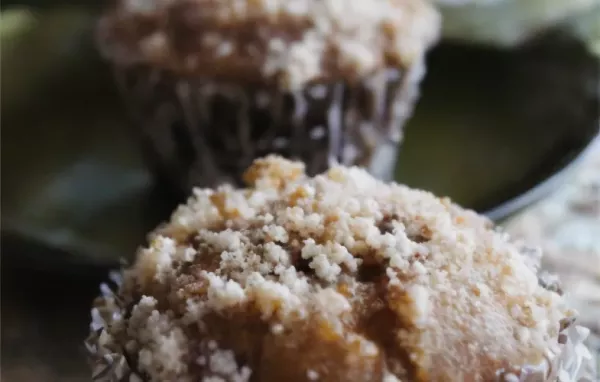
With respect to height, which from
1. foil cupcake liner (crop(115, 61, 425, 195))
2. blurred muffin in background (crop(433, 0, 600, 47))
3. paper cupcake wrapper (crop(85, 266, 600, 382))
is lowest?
paper cupcake wrapper (crop(85, 266, 600, 382))

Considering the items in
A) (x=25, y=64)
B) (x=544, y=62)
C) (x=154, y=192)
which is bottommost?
(x=154, y=192)

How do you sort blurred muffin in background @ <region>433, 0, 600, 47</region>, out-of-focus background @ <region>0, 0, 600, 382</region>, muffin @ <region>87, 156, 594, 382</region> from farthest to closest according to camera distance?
blurred muffin in background @ <region>433, 0, 600, 47</region> < out-of-focus background @ <region>0, 0, 600, 382</region> < muffin @ <region>87, 156, 594, 382</region>

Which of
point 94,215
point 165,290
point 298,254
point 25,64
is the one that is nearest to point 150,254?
point 165,290

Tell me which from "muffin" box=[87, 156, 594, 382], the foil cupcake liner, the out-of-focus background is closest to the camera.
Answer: "muffin" box=[87, 156, 594, 382]

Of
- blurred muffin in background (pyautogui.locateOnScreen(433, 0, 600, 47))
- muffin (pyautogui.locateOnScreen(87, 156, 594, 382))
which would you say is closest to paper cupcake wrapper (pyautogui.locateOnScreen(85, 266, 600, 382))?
muffin (pyautogui.locateOnScreen(87, 156, 594, 382))

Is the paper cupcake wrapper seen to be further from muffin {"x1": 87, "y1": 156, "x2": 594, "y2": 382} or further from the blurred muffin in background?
the blurred muffin in background

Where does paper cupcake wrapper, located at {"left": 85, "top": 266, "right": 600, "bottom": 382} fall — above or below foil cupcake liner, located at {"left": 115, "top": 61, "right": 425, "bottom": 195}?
below

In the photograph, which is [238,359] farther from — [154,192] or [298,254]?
[154,192]
